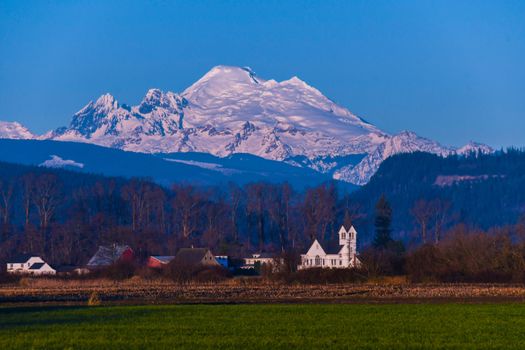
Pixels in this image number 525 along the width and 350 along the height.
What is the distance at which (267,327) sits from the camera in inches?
1726

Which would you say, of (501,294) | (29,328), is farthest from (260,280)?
(29,328)

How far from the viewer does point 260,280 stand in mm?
94625

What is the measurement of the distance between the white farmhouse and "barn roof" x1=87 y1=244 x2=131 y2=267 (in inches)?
184

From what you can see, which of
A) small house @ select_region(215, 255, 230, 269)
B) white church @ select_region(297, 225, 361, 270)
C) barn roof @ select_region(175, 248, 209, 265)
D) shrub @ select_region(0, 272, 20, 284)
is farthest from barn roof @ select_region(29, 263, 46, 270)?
white church @ select_region(297, 225, 361, 270)

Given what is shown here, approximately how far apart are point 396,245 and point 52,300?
61512 millimetres

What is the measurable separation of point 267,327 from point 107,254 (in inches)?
3278

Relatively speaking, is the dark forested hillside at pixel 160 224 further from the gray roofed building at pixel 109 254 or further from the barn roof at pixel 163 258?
the barn roof at pixel 163 258

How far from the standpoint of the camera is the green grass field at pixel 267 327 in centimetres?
3828

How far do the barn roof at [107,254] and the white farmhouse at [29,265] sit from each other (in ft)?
15.3

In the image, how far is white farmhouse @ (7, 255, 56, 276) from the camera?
121969mm

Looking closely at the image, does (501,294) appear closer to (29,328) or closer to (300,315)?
(300,315)

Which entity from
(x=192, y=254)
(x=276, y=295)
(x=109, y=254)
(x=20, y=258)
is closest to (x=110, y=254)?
(x=109, y=254)

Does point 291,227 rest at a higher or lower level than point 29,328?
higher

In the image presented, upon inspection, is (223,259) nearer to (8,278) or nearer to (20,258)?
(20,258)
